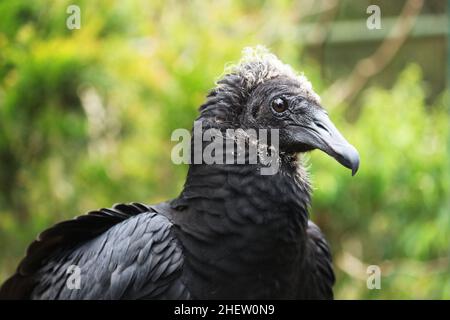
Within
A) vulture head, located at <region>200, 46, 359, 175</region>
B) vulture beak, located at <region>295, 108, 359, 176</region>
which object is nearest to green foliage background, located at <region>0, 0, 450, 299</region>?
vulture head, located at <region>200, 46, 359, 175</region>

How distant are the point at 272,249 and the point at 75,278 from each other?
43.3 inches

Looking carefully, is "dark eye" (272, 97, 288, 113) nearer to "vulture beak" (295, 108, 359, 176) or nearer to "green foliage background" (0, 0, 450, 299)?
"vulture beak" (295, 108, 359, 176)

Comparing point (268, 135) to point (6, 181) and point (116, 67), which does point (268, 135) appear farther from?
point (6, 181)

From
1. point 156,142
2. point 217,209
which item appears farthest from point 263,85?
point 156,142

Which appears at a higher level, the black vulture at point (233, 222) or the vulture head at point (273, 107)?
the vulture head at point (273, 107)

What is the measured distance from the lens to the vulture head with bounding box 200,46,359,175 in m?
3.21

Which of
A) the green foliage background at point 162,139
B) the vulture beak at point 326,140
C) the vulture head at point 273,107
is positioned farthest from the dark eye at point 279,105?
the green foliage background at point 162,139

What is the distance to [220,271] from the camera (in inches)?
123

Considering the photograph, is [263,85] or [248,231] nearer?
[248,231]

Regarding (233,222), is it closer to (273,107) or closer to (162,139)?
(273,107)

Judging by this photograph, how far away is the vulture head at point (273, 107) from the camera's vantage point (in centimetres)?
321

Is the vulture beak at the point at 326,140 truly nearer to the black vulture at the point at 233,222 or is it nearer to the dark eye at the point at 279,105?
the black vulture at the point at 233,222

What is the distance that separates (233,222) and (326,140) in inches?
24.0

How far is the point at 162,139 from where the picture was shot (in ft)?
19.9
